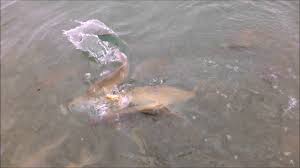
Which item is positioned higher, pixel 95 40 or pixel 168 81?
pixel 95 40

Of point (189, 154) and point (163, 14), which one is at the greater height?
point (163, 14)

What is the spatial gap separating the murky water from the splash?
13 cm

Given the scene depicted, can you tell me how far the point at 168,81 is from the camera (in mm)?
5711

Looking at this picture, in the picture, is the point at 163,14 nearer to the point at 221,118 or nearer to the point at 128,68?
the point at 128,68

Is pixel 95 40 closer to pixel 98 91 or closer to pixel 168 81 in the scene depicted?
pixel 98 91

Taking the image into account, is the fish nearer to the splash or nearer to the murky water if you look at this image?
the murky water

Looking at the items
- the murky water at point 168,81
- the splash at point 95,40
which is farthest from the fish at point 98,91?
the splash at point 95,40

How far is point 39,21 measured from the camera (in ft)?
22.7

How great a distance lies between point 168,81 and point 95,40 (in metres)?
1.62

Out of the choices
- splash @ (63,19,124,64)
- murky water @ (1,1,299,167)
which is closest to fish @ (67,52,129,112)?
murky water @ (1,1,299,167)

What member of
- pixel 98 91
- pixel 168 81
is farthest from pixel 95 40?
pixel 168 81

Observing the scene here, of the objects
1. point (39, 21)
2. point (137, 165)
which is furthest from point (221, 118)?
point (39, 21)

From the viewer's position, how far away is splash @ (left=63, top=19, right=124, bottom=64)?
6273 mm

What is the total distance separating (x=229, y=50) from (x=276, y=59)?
71 centimetres
